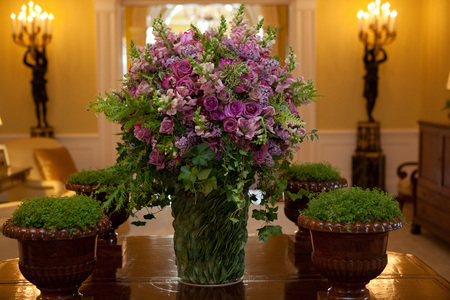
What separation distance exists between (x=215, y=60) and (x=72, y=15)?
6687 millimetres

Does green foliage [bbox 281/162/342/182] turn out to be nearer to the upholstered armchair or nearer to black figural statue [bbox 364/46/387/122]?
the upholstered armchair

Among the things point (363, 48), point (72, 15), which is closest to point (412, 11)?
point (363, 48)

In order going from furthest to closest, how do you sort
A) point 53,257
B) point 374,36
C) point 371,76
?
point 371,76, point 374,36, point 53,257

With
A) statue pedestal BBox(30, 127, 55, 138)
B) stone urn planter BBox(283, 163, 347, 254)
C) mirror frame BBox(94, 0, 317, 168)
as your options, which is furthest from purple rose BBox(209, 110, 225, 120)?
statue pedestal BBox(30, 127, 55, 138)

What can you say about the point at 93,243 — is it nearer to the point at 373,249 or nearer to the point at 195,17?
the point at 373,249

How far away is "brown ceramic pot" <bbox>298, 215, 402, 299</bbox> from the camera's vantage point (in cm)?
161

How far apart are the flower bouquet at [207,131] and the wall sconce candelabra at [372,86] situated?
6.09 m

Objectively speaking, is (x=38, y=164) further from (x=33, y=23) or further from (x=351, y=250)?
(x=351, y=250)

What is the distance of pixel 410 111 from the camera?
27.3ft

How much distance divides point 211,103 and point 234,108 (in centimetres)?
7

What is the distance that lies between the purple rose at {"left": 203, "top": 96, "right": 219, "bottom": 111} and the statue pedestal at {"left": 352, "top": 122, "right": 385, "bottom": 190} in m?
6.50

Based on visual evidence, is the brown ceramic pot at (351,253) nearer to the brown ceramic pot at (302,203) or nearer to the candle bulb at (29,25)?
the brown ceramic pot at (302,203)

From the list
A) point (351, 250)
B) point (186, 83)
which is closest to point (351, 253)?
point (351, 250)

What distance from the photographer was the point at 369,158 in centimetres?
791
